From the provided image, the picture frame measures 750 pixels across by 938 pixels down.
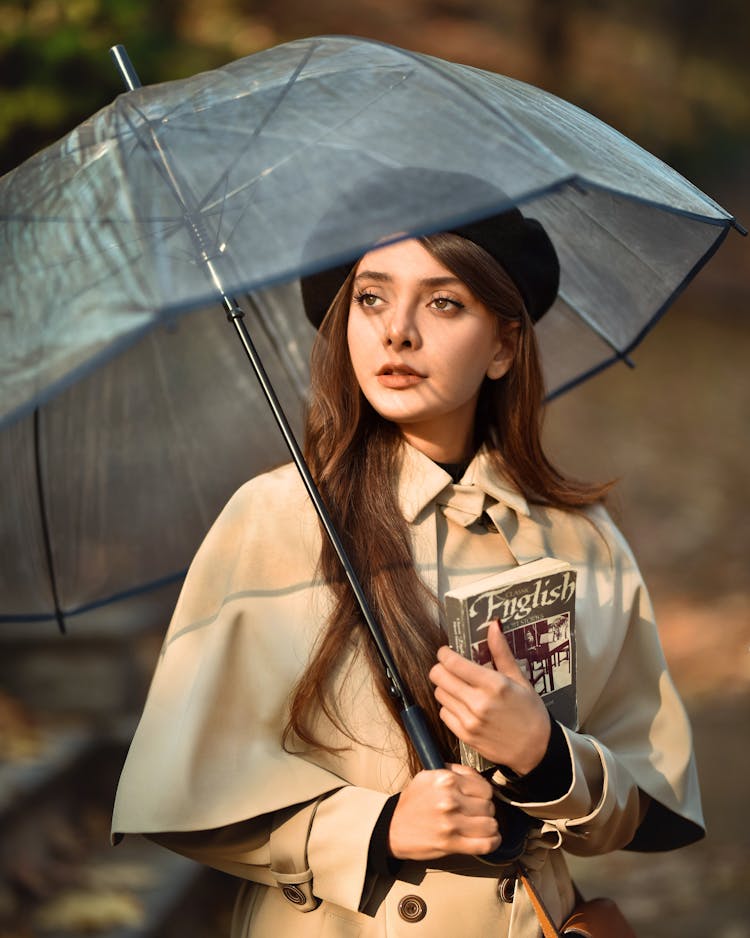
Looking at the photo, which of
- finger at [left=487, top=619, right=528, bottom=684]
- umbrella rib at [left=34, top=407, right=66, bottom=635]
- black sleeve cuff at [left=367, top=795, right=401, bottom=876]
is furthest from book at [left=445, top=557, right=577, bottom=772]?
umbrella rib at [left=34, top=407, right=66, bottom=635]

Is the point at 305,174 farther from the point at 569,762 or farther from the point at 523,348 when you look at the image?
the point at 569,762

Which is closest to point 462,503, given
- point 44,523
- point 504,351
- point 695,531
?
point 504,351

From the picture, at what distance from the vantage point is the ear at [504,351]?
7.73ft

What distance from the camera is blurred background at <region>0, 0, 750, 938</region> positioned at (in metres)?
4.57

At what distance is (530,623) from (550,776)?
0.81 ft

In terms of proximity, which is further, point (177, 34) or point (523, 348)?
point (177, 34)

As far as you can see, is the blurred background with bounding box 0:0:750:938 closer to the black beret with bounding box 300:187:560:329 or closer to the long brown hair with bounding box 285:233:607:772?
the long brown hair with bounding box 285:233:607:772

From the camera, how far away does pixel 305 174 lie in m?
1.78

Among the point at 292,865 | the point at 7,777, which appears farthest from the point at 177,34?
the point at 292,865

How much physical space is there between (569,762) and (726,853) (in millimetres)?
3934

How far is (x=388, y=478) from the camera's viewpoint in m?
2.31

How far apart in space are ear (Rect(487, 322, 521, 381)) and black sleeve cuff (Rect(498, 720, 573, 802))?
2.24ft

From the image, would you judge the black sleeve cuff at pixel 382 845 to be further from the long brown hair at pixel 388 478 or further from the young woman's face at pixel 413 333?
the young woman's face at pixel 413 333

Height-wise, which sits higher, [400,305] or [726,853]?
[400,305]
